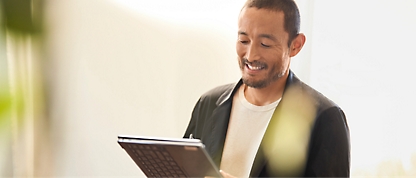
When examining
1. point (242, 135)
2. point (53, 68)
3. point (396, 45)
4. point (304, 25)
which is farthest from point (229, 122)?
point (53, 68)

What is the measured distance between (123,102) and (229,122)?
0.62 m

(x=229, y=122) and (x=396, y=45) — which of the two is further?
(x=396, y=45)

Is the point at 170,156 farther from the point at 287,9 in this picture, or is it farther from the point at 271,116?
the point at 287,9

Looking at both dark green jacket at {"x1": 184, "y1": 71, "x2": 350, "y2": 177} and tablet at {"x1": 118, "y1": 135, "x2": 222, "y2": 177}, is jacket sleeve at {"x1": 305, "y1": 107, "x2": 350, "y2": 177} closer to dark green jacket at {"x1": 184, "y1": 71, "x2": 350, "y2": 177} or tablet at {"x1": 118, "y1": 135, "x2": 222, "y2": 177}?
dark green jacket at {"x1": 184, "y1": 71, "x2": 350, "y2": 177}

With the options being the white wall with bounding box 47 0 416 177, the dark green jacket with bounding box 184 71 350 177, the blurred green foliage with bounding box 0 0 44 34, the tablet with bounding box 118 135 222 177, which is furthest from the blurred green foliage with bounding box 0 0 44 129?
the white wall with bounding box 47 0 416 177

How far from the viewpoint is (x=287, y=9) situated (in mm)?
1365

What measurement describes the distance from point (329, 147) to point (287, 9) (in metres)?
0.39

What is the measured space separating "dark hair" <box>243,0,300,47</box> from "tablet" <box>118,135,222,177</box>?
1.74 feet

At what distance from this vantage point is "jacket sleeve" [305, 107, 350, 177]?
1.27m

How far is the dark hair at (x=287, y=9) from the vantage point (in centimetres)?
136

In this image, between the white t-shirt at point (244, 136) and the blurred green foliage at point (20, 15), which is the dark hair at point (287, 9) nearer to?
the white t-shirt at point (244, 136)

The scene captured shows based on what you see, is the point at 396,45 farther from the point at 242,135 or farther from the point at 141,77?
the point at 141,77

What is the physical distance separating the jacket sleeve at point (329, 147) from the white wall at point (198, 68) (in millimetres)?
387

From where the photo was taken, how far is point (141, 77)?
6.26 ft
